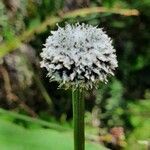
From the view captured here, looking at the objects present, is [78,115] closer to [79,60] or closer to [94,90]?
[79,60]

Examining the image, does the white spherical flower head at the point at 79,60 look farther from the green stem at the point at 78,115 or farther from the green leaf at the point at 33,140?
the green leaf at the point at 33,140

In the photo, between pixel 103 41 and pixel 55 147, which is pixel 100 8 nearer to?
pixel 55 147

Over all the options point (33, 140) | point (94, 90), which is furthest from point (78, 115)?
point (94, 90)

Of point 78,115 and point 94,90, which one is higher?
point 94,90

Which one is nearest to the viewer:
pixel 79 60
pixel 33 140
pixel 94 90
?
pixel 79 60

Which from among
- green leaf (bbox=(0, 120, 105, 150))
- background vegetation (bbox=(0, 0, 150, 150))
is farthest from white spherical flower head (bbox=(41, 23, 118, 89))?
background vegetation (bbox=(0, 0, 150, 150))
